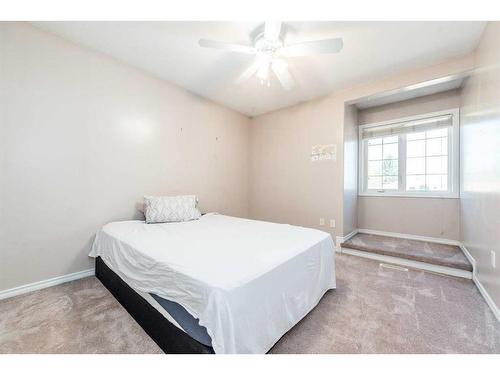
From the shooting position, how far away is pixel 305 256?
1496 millimetres

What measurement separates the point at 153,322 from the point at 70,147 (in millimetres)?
1896

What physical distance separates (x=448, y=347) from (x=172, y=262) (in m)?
1.76

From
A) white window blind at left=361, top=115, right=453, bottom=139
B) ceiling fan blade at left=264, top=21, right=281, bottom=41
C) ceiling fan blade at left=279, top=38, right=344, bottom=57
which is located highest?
ceiling fan blade at left=264, top=21, right=281, bottom=41

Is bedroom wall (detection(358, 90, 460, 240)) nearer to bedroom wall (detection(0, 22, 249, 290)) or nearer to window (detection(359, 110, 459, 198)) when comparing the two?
window (detection(359, 110, 459, 198))

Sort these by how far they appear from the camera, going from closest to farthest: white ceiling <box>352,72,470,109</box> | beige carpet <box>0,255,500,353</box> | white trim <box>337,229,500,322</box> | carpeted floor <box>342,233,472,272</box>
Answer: beige carpet <box>0,255,500,353</box> < white trim <box>337,229,500,322</box> < carpeted floor <box>342,233,472,272</box> < white ceiling <box>352,72,470,109</box>

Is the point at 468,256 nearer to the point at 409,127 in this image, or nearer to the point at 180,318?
the point at 409,127

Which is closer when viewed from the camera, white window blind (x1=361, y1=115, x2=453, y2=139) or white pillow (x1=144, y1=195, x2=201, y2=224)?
white pillow (x1=144, y1=195, x2=201, y2=224)

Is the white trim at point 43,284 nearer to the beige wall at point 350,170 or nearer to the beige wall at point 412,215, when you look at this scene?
the beige wall at point 350,170

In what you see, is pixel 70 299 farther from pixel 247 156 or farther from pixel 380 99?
pixel 380 99

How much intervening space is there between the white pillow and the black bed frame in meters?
0.65

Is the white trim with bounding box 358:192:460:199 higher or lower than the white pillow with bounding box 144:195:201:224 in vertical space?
higher

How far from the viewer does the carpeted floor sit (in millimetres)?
2270

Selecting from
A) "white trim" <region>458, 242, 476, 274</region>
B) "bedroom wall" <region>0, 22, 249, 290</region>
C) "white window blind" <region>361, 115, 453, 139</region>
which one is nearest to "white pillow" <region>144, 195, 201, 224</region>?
"bedroom wall" <region>0, 22, 249, 290</region>

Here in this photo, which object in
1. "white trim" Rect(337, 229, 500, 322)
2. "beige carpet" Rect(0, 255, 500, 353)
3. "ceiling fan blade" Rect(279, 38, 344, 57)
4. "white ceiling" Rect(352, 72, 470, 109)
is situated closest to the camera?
"beige carpet" Rect(0, 255, 500, 353)
